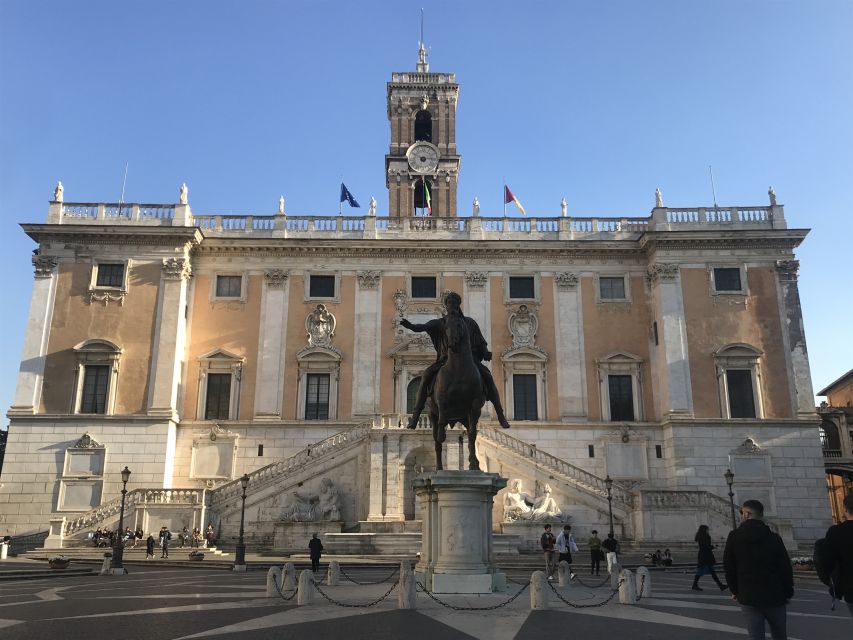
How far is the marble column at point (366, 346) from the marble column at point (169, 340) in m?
Answer: 8.42

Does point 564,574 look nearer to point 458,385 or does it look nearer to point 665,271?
point 458,385

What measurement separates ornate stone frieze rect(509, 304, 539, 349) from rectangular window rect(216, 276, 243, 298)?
45.7ft

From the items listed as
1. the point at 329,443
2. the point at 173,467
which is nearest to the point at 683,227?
the point at 329,443

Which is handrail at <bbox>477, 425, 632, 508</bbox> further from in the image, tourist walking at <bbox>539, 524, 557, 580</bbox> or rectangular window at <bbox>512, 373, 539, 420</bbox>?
tourist walking at <bbox>539, 524, 557, 580</bbox>

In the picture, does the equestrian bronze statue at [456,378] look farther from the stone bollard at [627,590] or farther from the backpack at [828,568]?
the backpack at [828,568]

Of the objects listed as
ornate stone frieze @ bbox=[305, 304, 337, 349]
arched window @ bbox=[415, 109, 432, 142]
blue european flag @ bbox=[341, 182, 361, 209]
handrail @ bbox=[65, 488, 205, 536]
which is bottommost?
handrail @ bbox=[65, 488, 205, 536]

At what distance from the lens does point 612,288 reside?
128ft

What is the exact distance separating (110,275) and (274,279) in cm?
796

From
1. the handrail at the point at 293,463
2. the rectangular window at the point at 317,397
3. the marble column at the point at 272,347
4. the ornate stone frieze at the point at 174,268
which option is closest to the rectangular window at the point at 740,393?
the handrail at the point at 293,463

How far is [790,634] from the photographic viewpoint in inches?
392

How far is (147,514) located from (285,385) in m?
8.87

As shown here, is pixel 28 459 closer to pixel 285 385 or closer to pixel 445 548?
pixel 285 385

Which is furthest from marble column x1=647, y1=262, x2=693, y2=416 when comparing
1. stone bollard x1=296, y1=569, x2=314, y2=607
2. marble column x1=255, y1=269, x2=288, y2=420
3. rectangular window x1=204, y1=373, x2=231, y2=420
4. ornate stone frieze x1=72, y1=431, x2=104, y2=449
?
stone bollard x1=296, y1=569, x2=314, y2=607

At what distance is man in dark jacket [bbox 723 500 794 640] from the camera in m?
6.60
